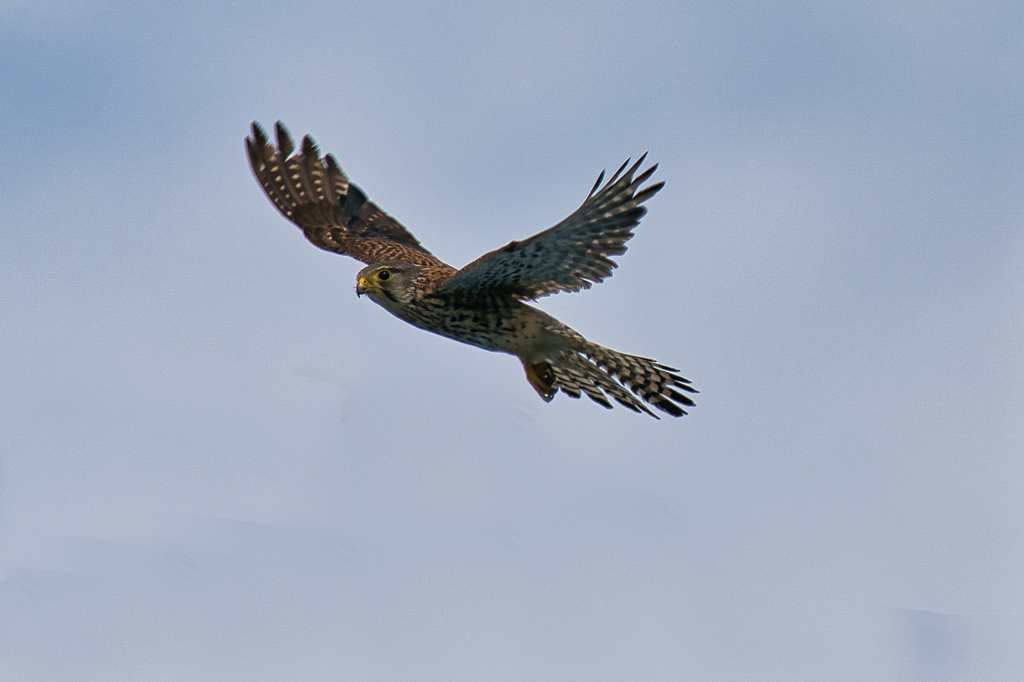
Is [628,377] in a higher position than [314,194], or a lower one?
lower

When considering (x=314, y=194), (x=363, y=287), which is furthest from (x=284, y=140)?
(x=363, y=287)

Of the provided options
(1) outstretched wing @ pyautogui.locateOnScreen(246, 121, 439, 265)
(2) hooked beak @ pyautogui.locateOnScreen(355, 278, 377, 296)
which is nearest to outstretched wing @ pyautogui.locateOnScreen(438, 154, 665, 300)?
(2) hooked beak @ pyautogui.locateOnScreen(355, 278, 377, 296)

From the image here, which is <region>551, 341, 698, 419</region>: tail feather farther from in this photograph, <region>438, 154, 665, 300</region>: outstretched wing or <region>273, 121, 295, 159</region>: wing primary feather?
<region>273, 121, 295, 159</region>: wing primary feather

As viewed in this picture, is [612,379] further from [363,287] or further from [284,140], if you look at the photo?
[284,140]

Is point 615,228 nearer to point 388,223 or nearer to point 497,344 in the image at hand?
point 497,344

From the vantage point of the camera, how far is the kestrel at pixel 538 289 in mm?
12047

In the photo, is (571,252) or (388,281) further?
(388,281)

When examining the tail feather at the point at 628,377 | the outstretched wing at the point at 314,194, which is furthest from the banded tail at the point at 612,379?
the outstretched wing at the point at 314,194

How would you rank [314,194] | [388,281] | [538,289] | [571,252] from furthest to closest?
[314,194] < [388,281] < [538,289] < [571,252]

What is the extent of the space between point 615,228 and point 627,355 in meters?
2.13

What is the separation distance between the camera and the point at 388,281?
1370 centimetres

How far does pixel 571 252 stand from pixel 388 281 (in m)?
2.09

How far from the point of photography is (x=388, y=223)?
1692 centimetres

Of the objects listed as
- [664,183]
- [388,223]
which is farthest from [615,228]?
[388,223]
